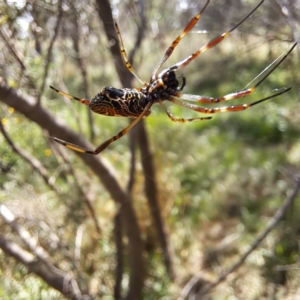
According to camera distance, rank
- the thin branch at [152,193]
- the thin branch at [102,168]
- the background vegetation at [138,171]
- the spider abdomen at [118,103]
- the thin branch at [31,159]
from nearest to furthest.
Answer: the spider abdomen at [118,103] < the thin branch at [102,168] < the background vegetation at [138,171] < the thin branch at [31,159] < the thin branch at [152,193]

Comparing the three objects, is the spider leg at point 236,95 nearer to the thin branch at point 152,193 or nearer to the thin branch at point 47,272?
the thin branch at point 47,272

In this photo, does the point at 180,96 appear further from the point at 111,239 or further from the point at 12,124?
the point at 111,239

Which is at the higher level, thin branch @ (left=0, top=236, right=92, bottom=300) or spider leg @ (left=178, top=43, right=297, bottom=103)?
spider leg @ (left=178, top=43, right=297, bottom=103)

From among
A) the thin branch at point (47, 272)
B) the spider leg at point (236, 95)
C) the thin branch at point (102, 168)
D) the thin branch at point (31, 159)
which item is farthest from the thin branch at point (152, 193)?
the spider leg at point (236, 95)

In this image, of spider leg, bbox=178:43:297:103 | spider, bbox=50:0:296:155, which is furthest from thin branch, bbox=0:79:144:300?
spider leg, bbox=178:43:297:103

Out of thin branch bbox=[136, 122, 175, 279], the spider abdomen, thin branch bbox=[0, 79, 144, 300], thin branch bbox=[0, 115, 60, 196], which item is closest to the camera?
the spider abdomen

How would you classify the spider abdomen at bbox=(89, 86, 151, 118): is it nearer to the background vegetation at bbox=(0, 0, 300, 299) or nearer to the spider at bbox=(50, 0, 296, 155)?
the spider at bbox=(50, 0, 296, 155)

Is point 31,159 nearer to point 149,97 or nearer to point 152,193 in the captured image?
point 152,193
